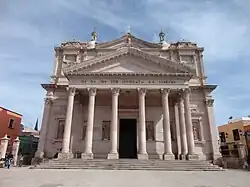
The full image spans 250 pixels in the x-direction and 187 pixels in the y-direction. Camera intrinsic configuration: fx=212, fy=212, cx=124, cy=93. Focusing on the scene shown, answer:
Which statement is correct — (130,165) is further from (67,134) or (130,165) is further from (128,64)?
(128,64)

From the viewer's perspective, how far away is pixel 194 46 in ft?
91.9

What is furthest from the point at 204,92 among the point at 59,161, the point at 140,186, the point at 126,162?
the point at 140,186

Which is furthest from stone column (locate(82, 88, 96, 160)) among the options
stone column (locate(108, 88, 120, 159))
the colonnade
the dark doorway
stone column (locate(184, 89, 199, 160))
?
stone column (locate(184, 89, 199, 160))

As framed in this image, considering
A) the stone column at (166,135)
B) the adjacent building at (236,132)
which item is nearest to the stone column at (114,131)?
the stone column at (166,135)

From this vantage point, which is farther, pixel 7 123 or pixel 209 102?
pixel 7 123

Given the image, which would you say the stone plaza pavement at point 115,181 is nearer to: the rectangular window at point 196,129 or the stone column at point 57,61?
the rectangular window at point 196,129

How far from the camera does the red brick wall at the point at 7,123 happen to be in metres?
28.7

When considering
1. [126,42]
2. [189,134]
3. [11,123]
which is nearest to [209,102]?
[189,134]

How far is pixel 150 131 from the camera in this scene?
77.0 feet

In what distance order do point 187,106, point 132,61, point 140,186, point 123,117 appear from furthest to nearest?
point 123,117 → point 132,61 → point 187,106 → point 140,186

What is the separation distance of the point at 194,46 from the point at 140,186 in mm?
23486

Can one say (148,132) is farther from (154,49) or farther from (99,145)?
(154,49)

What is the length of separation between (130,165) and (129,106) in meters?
8.48

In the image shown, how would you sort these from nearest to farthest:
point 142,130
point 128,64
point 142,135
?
point 142,135, point 142,130, point 128,64
